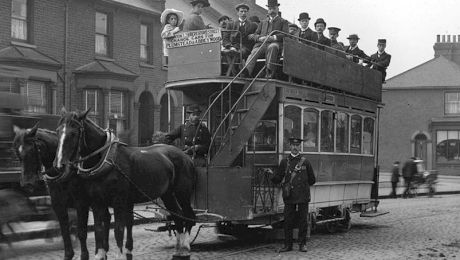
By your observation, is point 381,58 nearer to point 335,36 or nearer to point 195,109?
point 335,36

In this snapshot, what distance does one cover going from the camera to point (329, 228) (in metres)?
12.7

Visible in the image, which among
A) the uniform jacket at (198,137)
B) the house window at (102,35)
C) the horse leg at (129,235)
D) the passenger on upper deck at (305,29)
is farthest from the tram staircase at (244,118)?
the house window at (102,35)

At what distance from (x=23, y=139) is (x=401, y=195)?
20.3 m

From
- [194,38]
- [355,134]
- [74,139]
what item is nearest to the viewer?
[74,139]

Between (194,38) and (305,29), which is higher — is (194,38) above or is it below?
below

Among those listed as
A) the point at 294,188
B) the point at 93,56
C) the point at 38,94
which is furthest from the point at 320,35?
the point at 93,56

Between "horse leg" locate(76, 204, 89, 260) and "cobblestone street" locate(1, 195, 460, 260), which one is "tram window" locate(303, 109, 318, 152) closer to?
"cobblestone street" locate(1, 195, 460, 260)

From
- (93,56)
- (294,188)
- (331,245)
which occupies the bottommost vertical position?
(331,245)

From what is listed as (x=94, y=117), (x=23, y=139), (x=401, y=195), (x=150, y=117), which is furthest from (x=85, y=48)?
(x=23, y=139)

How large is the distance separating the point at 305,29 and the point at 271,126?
275 cm

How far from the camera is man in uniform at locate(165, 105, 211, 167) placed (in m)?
10.2

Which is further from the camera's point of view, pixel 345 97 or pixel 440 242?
pixel 345 97

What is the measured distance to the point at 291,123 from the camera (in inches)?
432

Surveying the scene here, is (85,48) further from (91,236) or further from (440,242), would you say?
(440,242)
